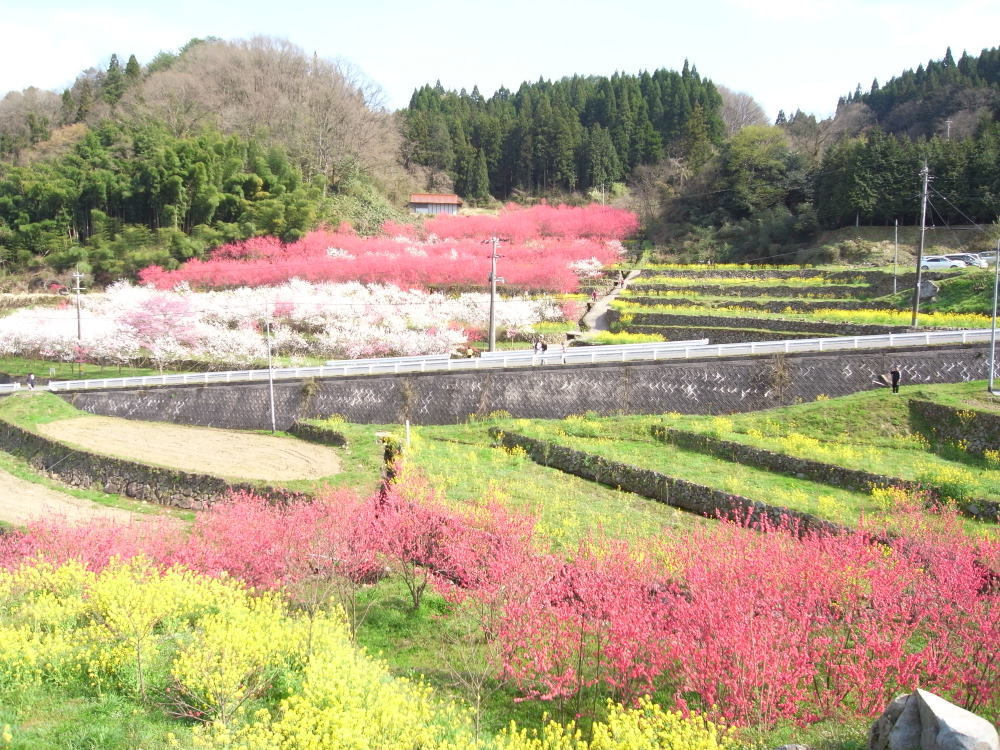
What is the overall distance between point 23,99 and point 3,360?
199 feet

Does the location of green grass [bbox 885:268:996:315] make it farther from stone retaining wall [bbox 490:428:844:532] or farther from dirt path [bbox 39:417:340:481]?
dirt path [bbox 39:417:340:481]

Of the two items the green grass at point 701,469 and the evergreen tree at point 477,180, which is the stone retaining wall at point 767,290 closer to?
the green grass at point 701,469

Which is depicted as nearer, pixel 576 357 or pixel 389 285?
pixel 576 357

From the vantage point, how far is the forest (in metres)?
52.4

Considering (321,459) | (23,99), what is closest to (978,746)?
(321,459)

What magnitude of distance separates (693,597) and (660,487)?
9.29 m

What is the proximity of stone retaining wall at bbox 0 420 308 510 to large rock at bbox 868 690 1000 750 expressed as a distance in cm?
1494

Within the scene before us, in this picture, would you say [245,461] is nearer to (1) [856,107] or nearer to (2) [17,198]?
(2) [17,198]

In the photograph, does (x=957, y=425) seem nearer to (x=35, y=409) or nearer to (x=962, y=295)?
(x=962, y=295)

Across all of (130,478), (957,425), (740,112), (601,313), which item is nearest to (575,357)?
(957,425)

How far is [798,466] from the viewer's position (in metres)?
20.7

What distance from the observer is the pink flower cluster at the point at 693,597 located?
367 inches

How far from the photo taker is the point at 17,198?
5909cm

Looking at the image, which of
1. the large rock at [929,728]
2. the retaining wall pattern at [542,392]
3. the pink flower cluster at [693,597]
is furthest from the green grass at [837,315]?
the large rock at [929,728]
